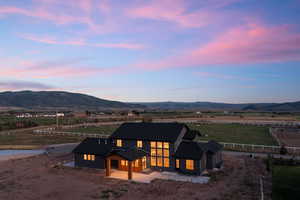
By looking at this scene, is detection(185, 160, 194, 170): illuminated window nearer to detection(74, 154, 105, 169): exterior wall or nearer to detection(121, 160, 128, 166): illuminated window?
detection(121, 160, 128, 166): illuminated window

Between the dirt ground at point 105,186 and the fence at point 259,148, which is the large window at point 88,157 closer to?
the dirt ground at point 105,186

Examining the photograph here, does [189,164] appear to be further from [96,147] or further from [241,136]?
[241,136]

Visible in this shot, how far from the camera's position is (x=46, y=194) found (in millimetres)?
23812

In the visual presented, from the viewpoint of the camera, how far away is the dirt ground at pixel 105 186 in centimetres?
2316

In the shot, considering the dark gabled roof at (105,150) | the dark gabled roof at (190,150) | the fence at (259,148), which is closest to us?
the dark gabled roof at (190,150)

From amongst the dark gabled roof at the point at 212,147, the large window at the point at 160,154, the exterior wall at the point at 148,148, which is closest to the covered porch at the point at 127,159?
the exterior wall at the point at 148,148

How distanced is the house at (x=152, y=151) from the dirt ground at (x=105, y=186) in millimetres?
1986

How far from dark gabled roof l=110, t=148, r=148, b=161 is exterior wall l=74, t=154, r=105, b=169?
3229 millimetres

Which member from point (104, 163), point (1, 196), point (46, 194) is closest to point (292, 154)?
point (104, 163)

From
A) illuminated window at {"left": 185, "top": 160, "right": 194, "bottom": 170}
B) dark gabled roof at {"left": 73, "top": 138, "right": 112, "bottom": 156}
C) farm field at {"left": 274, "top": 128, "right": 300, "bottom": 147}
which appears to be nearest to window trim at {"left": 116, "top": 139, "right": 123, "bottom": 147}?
dark gabled roof at {"left": 73, "top": 138, "right": 112, "bottom": 156}

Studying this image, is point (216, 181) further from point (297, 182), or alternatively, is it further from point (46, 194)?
point (46, 194)

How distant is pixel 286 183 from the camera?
26188 millimetres

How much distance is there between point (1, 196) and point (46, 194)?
405 centimetres

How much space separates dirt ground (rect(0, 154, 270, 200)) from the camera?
23156 millimetres
